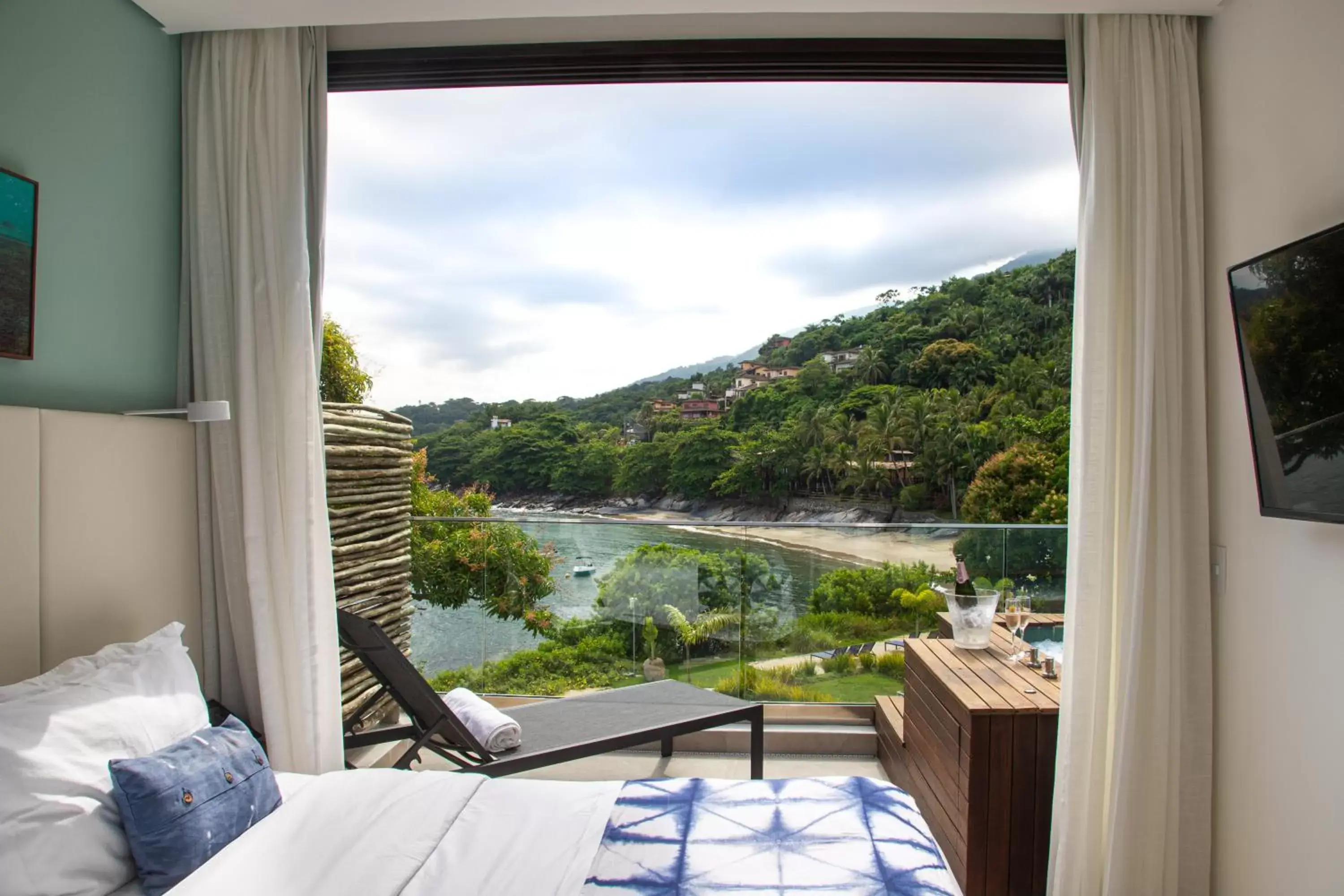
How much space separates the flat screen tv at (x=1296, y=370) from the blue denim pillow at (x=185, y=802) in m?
2.43

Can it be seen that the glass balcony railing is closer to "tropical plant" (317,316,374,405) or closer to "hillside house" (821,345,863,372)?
"tropical plant" (317,316,374,405)

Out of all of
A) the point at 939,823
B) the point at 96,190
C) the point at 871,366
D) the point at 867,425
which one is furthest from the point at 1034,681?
the point at 871,366

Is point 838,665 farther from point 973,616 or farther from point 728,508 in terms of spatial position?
point 728,508

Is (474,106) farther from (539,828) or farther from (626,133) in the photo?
(539,828)

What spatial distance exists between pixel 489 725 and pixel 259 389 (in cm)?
138

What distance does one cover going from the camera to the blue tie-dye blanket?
1.35m

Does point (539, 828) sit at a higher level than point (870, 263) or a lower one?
lower

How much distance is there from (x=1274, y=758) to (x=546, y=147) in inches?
207

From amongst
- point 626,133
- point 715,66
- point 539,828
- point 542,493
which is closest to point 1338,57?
point 715,66

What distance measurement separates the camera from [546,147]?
533cm

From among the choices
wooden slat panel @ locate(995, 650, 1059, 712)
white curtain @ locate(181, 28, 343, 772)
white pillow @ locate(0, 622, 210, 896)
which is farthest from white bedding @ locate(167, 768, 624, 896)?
wooden slat panel @ locate(995, 650, 1059, 712)

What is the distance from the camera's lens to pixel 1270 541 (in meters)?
1.96

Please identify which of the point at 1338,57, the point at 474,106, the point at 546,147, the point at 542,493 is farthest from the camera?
the point at 542,493

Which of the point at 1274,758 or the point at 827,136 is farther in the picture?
the point at 827,136
